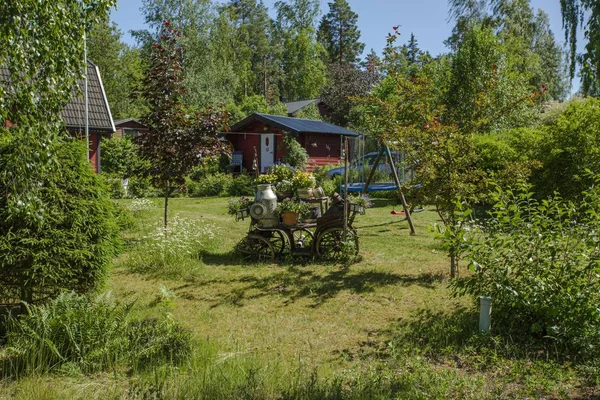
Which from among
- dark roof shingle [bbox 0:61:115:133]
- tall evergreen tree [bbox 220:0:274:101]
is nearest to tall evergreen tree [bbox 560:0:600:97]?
dark roof shingle [bbox 0:61:115:133]

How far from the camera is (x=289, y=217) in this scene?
815cm

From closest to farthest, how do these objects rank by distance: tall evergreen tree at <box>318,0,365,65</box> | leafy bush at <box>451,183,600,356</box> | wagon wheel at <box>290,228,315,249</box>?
leafy bush at <box>451,183,600,356</box> → wagon wheel at <box>290,228,315,249</box> → tall evergreen tree at <box>318,0,365,65</box>

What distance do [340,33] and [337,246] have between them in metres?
51.3

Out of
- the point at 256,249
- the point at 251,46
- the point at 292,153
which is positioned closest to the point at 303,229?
the point at 256,249

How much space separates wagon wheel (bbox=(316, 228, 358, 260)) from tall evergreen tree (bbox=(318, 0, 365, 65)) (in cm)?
4895

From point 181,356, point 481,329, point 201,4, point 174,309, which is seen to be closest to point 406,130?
point 481,329

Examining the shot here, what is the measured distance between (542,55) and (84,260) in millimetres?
32064

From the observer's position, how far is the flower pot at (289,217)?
26.7ft

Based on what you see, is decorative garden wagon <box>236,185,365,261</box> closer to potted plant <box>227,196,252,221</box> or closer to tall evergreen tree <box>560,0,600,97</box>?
potted plant <box>227,196,252,221</box>

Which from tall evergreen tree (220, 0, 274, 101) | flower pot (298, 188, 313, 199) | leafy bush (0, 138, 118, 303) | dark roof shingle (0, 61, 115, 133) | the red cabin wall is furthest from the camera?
tall evergreen tree (220, 0, 274, 101)

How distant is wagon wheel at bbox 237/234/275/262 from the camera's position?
8.32 m

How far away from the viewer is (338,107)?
131ft

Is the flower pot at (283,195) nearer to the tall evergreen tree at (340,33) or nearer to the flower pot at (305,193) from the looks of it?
the flower pot at (305,193)

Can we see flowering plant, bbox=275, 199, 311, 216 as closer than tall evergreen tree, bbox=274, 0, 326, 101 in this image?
Yes
